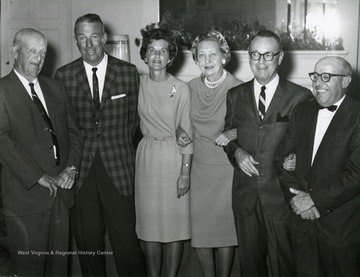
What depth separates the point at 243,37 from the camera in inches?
214

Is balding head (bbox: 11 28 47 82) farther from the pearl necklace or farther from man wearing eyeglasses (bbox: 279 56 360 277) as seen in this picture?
man wearing eyeglasses (bbox: 279 56 360 277)

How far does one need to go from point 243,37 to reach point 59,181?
11.3ft

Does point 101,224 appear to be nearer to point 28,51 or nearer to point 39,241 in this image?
point 39,241

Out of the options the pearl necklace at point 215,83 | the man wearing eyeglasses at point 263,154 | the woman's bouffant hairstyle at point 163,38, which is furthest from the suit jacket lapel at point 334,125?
the woman's bouffant hairstyle at point 163,38

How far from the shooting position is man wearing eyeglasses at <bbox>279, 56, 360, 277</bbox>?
A: 213cm

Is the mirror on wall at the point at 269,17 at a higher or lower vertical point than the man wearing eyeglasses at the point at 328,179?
higher

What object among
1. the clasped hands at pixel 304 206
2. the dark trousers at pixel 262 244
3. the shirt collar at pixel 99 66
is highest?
the shirt collar at pixel 99 66

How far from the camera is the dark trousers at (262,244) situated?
247cm

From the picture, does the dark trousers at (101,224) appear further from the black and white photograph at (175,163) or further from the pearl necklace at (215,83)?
the pearl necklace at (215,83)

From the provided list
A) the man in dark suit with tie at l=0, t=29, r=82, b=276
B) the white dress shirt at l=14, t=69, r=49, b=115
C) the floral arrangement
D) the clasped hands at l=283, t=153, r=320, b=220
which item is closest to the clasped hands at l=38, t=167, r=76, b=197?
the man in dark suit with tie at l=0, t=29, r=82, b=276

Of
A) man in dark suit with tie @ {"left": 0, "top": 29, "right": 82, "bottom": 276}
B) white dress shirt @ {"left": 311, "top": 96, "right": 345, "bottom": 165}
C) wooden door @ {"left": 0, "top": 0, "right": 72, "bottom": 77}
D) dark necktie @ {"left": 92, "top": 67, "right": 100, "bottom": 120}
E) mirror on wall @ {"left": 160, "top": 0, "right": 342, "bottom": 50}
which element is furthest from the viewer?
wooden door @ {"left": 0, "top": 0, "right": 72, "bottom": 77}

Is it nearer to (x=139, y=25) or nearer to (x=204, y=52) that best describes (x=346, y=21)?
(x=139, y=25)

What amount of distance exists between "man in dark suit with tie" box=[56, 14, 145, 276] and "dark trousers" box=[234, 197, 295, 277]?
667 mm

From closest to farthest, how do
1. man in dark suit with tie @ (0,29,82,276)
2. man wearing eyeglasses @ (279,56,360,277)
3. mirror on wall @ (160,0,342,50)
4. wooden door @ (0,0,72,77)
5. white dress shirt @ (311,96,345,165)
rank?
man wearing eyeglasses @ (279,56,360,277)
white dress shirt @ (311,96,345,165)
man in dark suit with tie @ (0,29,82,276)
mirror on wall @ (160,0,342,50)
wooden door @ (0,0,72,77)
